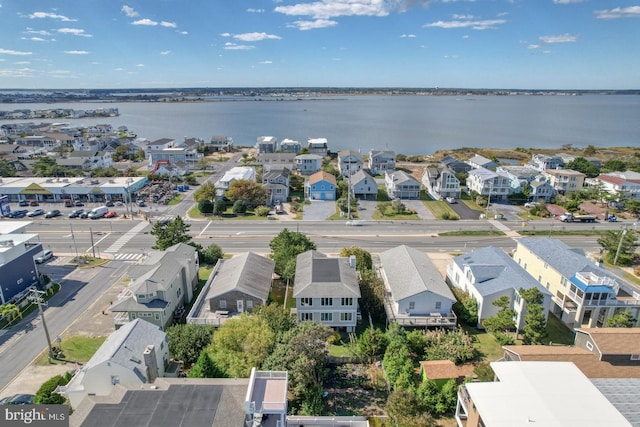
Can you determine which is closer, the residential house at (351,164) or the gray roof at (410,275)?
the gray roof at (410,275)

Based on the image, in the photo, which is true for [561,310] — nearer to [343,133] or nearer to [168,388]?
[168,388]

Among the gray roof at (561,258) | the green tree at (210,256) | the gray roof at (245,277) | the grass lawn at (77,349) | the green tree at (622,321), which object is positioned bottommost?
the grass lawn at (77,349)

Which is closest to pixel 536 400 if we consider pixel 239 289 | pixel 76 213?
pixel 239 289

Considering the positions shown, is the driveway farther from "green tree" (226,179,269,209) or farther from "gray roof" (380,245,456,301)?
"gray roof" (380,245,456,301)

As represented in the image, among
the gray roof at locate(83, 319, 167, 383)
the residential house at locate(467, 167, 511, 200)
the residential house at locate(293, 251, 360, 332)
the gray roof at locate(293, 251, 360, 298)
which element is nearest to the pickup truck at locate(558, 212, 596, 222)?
the residential house at locate(467, 167, 511, 200)

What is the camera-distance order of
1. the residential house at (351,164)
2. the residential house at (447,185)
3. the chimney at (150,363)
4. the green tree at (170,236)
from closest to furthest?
the chimney at (150,363)
the green tree at (170,236)
the residential house at (447,185)
the residential house at (351,164)

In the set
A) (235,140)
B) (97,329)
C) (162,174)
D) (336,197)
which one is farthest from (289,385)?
(235,140)

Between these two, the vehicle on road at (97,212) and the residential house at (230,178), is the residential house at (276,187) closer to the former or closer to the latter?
the residential house at (230,178)

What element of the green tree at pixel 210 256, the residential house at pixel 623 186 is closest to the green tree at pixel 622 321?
the green tree at pixel 210 256
